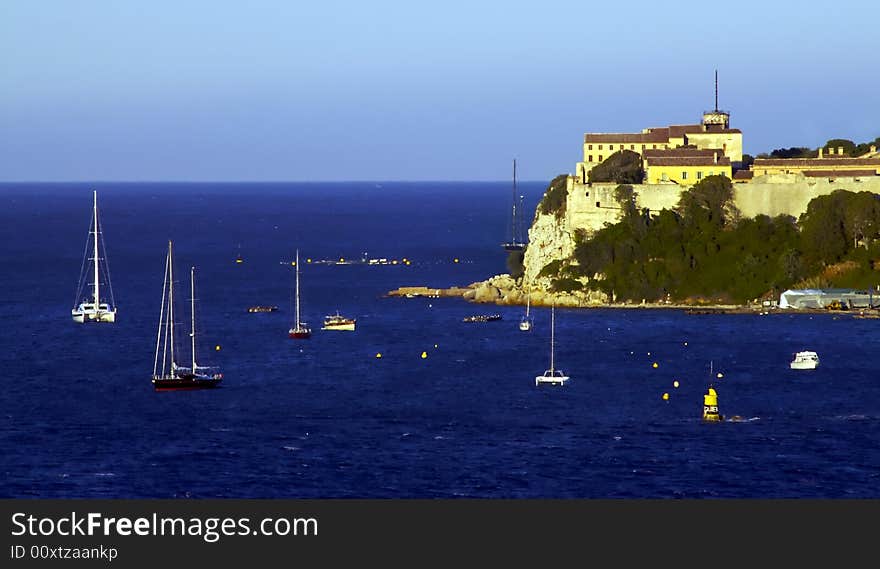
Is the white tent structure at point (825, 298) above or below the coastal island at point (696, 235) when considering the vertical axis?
below

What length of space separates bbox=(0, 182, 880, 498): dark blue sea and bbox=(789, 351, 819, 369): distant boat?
1.64ft

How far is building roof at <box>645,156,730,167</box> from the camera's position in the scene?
3558 inches

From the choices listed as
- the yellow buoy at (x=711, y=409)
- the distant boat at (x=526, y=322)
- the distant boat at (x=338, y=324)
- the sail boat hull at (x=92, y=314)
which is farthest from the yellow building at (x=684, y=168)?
the yellow buoy at (x=711, y=409)

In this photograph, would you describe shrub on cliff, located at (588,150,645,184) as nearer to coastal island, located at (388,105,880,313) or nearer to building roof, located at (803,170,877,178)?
coastal island, located at (388,105,880,313)

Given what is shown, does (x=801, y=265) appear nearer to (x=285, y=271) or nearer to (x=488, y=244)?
(x=285, y=271)

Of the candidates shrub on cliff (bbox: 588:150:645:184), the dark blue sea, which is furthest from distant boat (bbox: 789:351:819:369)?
shrub on cliff (bbox: 588:150:645:184)

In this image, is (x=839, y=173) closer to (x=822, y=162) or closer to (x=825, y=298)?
(x=822, y=162)

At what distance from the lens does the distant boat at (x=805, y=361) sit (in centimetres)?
6084

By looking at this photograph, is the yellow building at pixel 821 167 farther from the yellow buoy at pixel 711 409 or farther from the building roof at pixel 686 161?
the yellow buoy at pixel 711 409

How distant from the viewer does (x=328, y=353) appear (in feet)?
220

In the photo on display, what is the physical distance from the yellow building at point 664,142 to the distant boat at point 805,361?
119ft

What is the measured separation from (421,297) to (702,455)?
42.3 metres

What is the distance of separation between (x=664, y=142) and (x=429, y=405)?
155ft

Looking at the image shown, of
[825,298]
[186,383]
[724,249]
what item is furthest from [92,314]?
[825,298]
